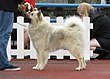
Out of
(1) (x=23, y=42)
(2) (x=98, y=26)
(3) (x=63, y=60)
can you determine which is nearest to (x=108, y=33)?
(2) (x=98, y=26)

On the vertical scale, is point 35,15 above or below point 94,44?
above

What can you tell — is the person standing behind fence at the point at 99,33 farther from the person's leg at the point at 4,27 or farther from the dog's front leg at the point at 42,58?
the person's leg at the point at 4,27

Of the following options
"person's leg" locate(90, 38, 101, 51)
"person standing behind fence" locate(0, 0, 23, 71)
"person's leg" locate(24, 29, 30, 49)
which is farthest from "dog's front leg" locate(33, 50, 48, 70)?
"person's leg" locate(90, 38, 101, 51)

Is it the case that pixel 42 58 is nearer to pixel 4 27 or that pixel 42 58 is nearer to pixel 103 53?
pixel 4 27

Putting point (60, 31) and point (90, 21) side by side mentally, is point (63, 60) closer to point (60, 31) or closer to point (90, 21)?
point (90, 21)

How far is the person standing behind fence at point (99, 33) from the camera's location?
9281mm

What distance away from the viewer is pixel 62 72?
7074 millimetres

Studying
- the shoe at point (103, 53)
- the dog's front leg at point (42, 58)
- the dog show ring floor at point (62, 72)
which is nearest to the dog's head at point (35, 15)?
the dog's front leg at point (42, 58)

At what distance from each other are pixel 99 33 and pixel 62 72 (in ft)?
8.57

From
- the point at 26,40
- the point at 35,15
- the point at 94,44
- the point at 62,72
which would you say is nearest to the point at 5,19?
the point at 35,15

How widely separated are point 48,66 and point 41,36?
0.84m

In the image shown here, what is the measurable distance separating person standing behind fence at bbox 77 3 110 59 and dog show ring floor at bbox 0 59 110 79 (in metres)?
0.65

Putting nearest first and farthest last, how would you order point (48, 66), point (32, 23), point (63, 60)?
point (32, 23) < point (48, 66) < point (63, 60)

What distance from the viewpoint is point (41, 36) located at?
747 centimetres
